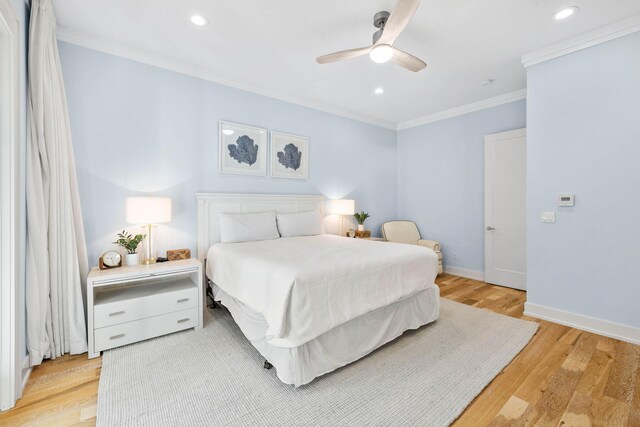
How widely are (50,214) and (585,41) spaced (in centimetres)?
486

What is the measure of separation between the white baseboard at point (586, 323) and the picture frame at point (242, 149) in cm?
354

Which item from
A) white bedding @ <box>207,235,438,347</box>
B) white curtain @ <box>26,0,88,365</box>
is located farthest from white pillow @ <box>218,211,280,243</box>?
white curtain @ <box>26,0,88,365</box>

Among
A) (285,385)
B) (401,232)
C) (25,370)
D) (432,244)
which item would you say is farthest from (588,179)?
(25,370)

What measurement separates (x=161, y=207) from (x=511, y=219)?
4.44m

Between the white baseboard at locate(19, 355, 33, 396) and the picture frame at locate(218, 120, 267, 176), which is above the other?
the picture frame at locate(218, 120, 267, 176)

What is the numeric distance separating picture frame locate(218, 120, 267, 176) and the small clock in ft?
4.60

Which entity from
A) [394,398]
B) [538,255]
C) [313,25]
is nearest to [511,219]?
[538,255]

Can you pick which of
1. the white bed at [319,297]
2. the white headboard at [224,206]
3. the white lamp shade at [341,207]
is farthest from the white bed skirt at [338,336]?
the white lamp shade at [341,207]

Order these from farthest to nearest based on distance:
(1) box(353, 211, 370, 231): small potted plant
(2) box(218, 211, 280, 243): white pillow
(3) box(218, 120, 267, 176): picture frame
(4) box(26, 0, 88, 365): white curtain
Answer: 1. (1) box(353, 211, 370, 231): small potted plant
2. (3) box(218, 120, 267, 176): picture frame
3. (2) box(218, 211, 280, 243): white pillow
4. (4) box(26, 0, 88, 365): white curtain

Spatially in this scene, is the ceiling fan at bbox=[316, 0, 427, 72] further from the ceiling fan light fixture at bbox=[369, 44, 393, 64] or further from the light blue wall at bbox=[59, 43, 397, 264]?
the light blue wall at bbox=[59, 43, 397, 264]

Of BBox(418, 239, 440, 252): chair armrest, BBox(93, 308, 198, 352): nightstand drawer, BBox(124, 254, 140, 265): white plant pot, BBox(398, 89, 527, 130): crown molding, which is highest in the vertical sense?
BBox(398, 89, 527, 130): crown molding

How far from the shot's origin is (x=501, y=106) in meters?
4.10

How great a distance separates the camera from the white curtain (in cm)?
201

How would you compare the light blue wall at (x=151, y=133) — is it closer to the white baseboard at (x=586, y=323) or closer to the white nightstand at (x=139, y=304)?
the white nightstand at (x=139, y=304)
